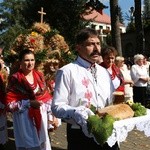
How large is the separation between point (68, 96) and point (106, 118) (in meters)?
0.49

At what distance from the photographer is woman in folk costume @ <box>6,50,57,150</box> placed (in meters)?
5.17

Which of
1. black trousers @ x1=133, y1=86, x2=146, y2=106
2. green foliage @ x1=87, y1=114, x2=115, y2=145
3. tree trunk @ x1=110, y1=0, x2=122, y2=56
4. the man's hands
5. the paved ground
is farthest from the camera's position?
tree trunk @ x1=110, y1=0, x2=122, y2=56

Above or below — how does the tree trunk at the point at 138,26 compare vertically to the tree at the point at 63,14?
below

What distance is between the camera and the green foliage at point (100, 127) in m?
3.12

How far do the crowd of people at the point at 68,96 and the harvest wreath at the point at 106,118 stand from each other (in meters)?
0.09

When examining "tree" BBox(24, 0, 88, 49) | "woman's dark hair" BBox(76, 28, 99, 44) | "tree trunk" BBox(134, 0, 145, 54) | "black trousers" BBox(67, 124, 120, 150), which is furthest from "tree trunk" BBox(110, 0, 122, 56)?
"black trousers" BBox(67, 124, 120, 150)

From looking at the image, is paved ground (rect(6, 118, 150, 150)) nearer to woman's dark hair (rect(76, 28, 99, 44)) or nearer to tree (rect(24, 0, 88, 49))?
woman's dark hair (rect(76, 28, 99, 44))

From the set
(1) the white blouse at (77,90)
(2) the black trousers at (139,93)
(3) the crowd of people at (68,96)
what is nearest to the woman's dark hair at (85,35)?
(3) the crowd of people at (68,96)

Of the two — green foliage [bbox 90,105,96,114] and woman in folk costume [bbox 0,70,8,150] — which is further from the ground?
green foliage [bbox 90,105,96,114]

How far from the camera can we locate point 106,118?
3184 mm

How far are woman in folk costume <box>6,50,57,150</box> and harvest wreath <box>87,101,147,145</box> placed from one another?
71.3 inches

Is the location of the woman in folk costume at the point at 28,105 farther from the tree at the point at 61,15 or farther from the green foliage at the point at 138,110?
the tree at the point at 61,15

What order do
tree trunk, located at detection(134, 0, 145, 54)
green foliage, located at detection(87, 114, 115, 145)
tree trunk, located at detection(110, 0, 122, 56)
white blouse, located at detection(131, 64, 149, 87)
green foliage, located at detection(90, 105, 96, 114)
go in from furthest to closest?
tree trunk, located at detection(134, 0, 145, 54)
tree trunk, located at detection(110, 0, 122, 56)
white blouse, located at detection(131, 64, 149, 87)
green foliage, located at detection(90, 105, 96, 114)
green foliage, located at detection(87, 114, 115, 145)

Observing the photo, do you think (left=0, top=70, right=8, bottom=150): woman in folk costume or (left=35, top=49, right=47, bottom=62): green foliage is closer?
(left=35, top=49, right=47, bottom=62): green foliage
